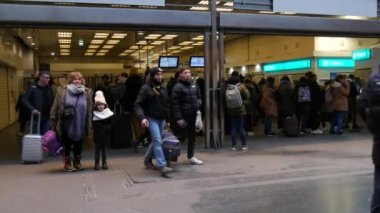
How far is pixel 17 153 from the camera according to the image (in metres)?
11.2

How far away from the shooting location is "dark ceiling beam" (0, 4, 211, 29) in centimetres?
955

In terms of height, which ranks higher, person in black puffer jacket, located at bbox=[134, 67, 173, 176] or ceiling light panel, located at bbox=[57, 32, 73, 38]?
ceiling light panel, located at bbox=[57, 32, 73, 38]

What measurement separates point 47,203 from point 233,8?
675 cm

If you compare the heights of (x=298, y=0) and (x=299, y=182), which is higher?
(x=298, y=0)

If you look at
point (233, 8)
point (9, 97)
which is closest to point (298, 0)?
→ point (233, 8)

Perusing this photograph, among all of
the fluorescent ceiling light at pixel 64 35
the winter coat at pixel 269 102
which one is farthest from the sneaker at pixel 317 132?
the fluorescent ceiling light at pixel 64 35

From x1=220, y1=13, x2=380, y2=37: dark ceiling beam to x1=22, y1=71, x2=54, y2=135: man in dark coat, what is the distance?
4.06m

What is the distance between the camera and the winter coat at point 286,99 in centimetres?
1333

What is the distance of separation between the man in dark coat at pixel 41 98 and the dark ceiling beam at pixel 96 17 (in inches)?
44.6

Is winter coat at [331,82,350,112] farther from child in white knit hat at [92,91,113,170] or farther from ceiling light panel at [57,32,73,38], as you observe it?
ceiling light panel at [57,32,73,38]

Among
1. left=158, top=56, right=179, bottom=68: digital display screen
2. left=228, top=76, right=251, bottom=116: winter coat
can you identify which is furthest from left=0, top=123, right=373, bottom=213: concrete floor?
left=158, top=56, right=179, bottom=68: digital display screen

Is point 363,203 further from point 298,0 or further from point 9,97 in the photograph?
point 9,97

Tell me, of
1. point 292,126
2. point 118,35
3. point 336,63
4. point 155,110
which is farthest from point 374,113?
point 118,35

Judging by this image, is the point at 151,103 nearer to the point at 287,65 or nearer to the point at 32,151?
the point at 32,151
